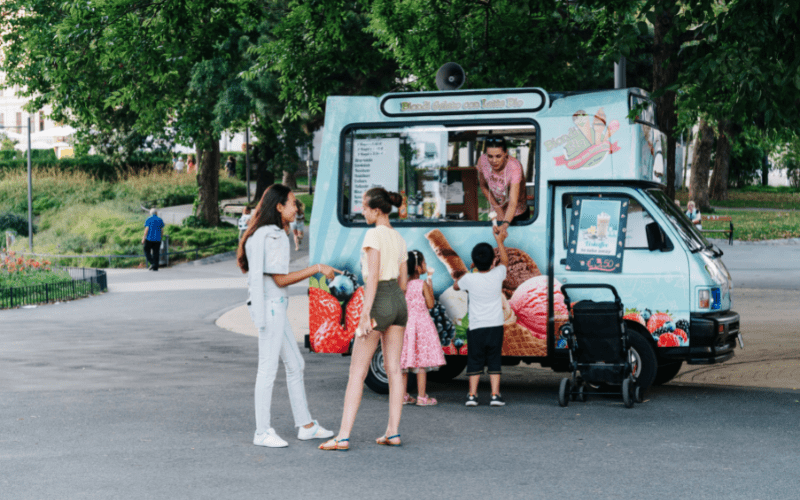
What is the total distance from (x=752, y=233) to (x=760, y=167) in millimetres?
40495

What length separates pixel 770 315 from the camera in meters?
15.2

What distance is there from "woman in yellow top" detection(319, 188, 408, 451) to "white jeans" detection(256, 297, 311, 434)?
47 centimetres

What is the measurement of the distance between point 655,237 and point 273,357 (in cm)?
391

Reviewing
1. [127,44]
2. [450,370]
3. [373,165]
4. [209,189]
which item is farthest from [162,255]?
[373,165]

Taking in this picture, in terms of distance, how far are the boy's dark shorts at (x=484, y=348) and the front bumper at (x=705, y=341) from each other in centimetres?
154

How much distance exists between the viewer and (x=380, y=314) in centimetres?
676

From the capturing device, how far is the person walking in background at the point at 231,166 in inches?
2004

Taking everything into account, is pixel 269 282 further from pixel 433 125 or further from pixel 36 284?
pixel 36 284

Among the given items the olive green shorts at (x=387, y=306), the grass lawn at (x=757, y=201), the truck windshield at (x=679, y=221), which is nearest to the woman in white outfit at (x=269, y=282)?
the olive green shorts at (x=387, y=306)

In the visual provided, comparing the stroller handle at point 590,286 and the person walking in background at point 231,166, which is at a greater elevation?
the person walking in background at point 231,166

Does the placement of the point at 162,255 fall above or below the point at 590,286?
below

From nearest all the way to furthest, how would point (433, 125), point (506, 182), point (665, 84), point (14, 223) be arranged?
point (506, 182) < point (433, 125) < point (665, 84) < point (14, 223)

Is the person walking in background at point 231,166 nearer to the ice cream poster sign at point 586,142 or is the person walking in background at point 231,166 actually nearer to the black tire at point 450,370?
the black tire at point 450,370

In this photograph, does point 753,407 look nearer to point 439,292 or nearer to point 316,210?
point 439,292
